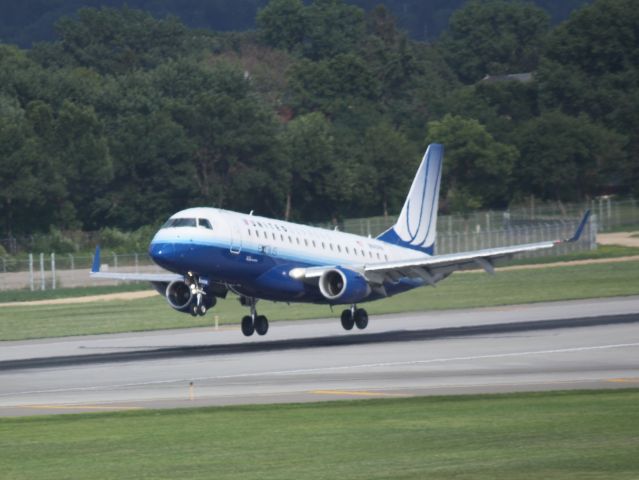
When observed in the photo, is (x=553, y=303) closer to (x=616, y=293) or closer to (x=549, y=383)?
(x=616, y=293)

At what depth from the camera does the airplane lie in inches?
1900

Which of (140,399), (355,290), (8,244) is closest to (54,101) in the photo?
(8,244)

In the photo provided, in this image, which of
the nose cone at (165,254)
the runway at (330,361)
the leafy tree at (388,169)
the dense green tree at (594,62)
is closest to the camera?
the runway at (330,361)

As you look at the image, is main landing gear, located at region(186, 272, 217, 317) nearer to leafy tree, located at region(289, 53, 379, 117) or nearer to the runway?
the runway

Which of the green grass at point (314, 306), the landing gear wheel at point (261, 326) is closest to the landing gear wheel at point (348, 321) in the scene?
the landing gear wheel at point (261, 326)

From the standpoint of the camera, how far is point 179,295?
50156 mm

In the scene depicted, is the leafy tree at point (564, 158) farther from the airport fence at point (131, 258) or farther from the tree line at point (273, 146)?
the airport fence at point (131, 258)

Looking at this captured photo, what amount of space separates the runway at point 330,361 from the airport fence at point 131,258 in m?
27.9

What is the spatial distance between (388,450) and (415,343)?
23.2 meters

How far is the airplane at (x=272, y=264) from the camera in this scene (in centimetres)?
4825

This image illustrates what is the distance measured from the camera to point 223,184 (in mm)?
115062

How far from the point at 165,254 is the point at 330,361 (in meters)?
7.36

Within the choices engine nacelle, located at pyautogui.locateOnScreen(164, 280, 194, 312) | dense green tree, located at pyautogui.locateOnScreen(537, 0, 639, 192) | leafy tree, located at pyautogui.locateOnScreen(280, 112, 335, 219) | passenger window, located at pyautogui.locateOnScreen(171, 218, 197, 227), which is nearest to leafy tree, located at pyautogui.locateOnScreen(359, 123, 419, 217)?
leafy tree, located at pyautogui.locateOnScreen(280, 112, 335, 219)

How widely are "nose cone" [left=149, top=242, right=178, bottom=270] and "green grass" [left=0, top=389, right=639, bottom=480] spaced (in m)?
16.4
